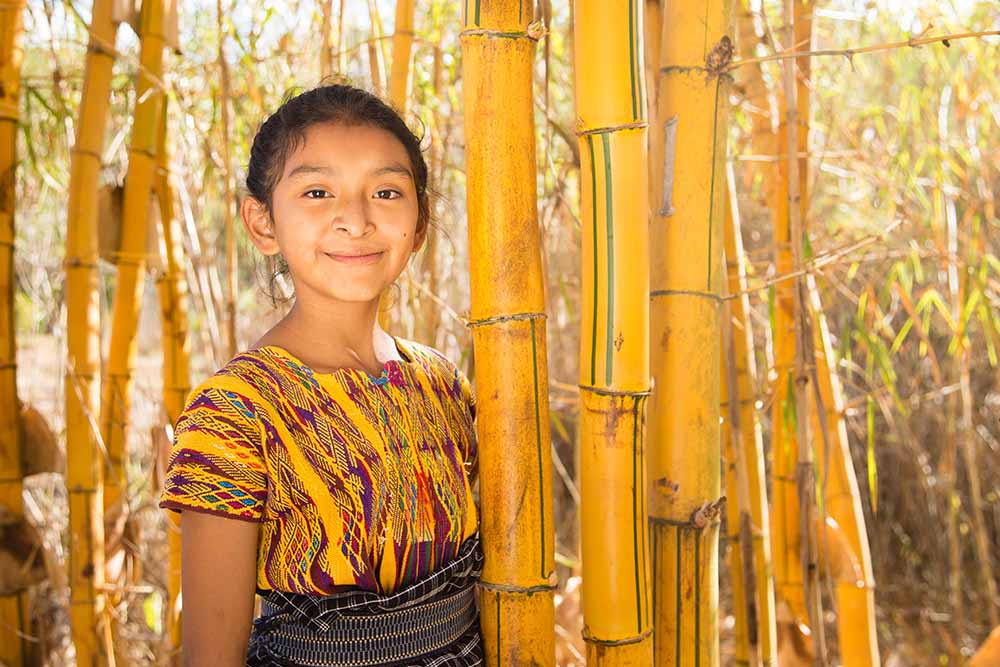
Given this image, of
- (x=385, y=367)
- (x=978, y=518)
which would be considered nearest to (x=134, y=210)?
(x=385, y=367)

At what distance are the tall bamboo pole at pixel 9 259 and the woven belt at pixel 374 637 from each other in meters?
0.70

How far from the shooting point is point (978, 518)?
6.75 feet

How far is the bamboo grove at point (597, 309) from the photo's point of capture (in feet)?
2.63

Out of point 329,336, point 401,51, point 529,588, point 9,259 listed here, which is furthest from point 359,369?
point 9,259

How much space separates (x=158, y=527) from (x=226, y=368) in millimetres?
1963

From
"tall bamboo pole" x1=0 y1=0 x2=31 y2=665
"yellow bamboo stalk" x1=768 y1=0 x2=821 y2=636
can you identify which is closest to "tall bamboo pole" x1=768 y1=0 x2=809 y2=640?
"yellow bamboo stalk" x1=768 y1=0 x2=821 y2=636

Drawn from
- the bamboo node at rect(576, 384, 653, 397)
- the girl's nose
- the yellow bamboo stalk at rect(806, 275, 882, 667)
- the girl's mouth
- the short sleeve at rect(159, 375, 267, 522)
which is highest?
the girl's nose

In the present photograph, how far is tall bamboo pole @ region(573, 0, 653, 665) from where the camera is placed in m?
0.77

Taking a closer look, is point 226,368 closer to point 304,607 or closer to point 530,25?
point 304,607

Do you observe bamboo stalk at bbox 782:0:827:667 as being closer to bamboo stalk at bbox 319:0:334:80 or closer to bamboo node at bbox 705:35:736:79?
bamboo node at bbox 705:35:736:79

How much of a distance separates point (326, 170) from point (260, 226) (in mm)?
128

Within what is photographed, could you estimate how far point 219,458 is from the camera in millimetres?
831

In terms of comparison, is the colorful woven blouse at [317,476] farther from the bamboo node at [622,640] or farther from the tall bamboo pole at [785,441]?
the tall bamboo pole at [785,441]

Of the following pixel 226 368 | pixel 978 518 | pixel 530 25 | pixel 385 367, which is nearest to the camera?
pixel 530 25
